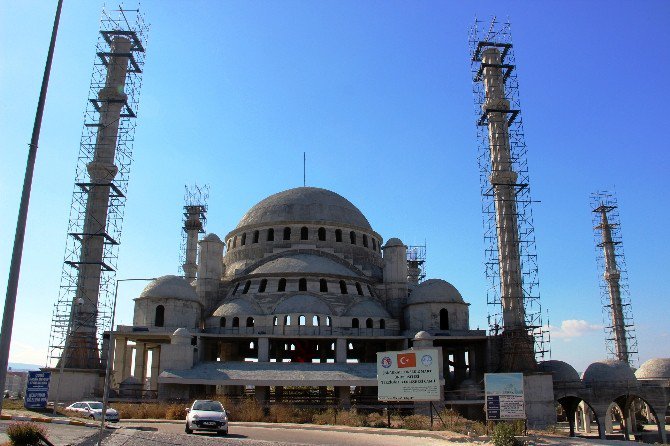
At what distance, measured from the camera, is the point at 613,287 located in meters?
75.2

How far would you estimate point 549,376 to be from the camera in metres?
45.6

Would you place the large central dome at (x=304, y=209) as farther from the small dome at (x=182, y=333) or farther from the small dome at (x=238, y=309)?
the small dome at (x=182, y=333)

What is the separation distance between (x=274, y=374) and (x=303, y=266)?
12.0 meters

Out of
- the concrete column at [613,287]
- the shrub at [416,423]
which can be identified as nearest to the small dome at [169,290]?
the shrub at [416,423]

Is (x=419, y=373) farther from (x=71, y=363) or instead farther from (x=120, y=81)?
(x=120, y=81)

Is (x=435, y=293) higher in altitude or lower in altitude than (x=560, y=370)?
higher

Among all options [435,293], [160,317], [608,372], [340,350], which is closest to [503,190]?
[435,293]

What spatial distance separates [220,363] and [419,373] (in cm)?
2276

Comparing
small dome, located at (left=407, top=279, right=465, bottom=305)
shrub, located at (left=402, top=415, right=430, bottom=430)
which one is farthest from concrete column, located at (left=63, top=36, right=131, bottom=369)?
shrub, located at (left=402, top=415, right=430, bottom=430)

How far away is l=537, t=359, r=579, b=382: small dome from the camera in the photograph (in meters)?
50.2

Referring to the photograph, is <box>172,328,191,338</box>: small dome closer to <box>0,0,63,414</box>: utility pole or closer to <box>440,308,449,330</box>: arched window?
<box>440,308,449,330</box>: arched window

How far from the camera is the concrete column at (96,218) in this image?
46.3 m

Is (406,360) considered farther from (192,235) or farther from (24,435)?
Result: (192,235)

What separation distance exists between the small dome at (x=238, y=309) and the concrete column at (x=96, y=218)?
9550mm
